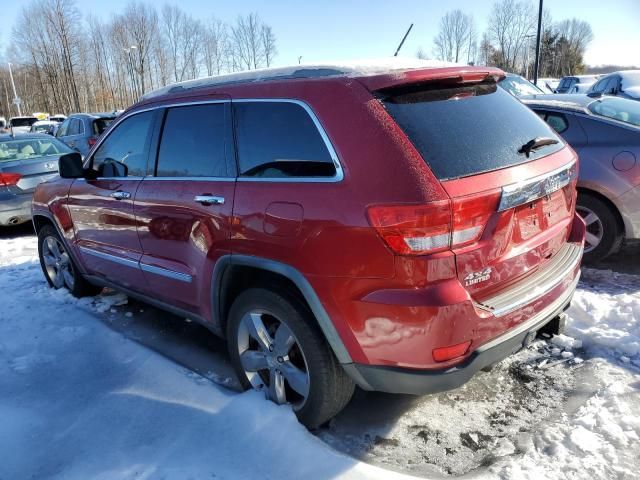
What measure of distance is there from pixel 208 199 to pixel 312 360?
107 cm

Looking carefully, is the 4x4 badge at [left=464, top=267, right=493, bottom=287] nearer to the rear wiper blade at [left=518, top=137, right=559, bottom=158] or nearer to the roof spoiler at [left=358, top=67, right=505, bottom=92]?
the rear wiper blade at [left=518, top=137, right=559, bottom=158]

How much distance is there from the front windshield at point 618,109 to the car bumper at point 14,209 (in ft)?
24.4

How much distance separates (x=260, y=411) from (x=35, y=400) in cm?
145

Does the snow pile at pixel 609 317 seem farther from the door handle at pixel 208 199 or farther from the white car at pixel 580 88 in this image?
the white car at pixel 580 88

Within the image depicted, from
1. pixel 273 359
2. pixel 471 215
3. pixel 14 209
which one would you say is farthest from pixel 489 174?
pixel 14 209

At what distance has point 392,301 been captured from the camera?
2.09m

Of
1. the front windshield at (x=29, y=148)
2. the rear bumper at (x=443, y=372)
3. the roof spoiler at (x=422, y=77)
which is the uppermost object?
the roof spoiler at (x=422, y=77)

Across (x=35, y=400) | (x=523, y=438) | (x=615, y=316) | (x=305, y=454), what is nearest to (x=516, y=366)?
(x=523, y=438)

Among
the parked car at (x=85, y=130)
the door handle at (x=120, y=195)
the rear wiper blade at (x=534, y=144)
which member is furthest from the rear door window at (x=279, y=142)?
the parked car at (x=85, y=130)

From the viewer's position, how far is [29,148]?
8484mm

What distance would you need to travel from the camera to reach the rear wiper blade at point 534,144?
2.55 metres

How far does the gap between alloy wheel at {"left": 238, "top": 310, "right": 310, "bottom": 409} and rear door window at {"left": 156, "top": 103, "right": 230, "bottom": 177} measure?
0.86 meters

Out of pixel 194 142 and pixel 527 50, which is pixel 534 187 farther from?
pixel 527 50

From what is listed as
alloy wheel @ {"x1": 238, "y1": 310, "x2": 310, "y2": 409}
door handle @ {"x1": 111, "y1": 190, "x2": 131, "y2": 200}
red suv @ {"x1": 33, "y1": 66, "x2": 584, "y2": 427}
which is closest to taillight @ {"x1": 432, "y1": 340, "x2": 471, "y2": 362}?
red suv @ {"x1": 33, "y1": 66, "x2": 584, "y2": 427}
